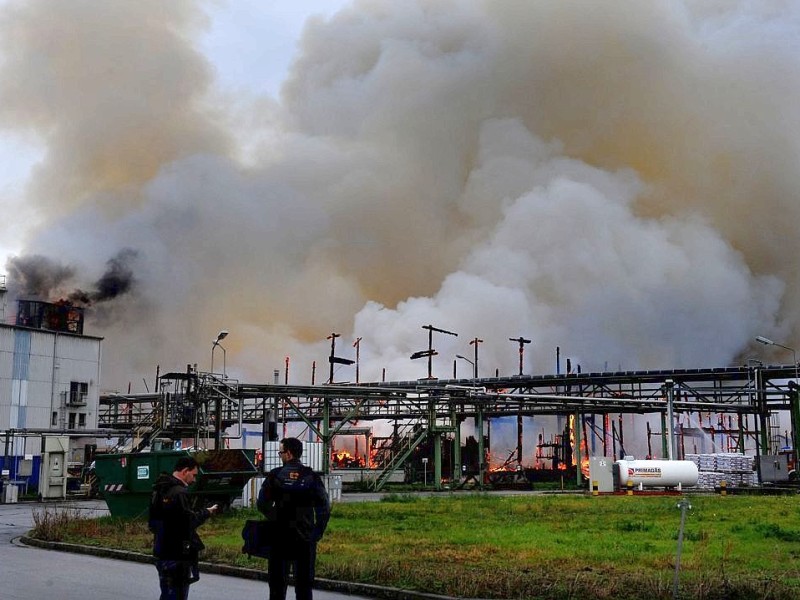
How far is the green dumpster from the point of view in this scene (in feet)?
81.8

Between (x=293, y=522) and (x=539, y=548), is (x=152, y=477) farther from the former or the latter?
(x=293, y=522)

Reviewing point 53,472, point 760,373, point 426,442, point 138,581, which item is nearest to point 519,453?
point 426,442

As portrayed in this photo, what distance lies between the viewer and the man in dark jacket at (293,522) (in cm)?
923

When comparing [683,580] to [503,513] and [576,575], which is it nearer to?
[576,575]

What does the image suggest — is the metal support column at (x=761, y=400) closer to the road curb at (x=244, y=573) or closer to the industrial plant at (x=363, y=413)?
the industrial plant at (x=363, y=413)

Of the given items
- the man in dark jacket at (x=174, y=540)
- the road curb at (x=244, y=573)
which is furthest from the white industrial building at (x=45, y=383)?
the man in dark jacket at (x=174, y=540)

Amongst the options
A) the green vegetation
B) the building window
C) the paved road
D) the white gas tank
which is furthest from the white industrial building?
the paved road

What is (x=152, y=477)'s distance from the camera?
25.1 m

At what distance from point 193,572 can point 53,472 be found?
37.0m

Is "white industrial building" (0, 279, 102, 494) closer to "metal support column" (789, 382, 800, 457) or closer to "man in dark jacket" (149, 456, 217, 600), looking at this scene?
"metal support column" (789, 382, 800, 457)

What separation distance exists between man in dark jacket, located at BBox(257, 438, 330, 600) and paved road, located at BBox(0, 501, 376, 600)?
3.50 metres

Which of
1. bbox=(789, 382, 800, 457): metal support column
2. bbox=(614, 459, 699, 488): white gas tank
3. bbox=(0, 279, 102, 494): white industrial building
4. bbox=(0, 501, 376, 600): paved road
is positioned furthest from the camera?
bbox=(0, 279, 102, 494): white industrial building

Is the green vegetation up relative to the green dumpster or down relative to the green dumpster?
down

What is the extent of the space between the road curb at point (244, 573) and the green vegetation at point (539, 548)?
0.98 feet
